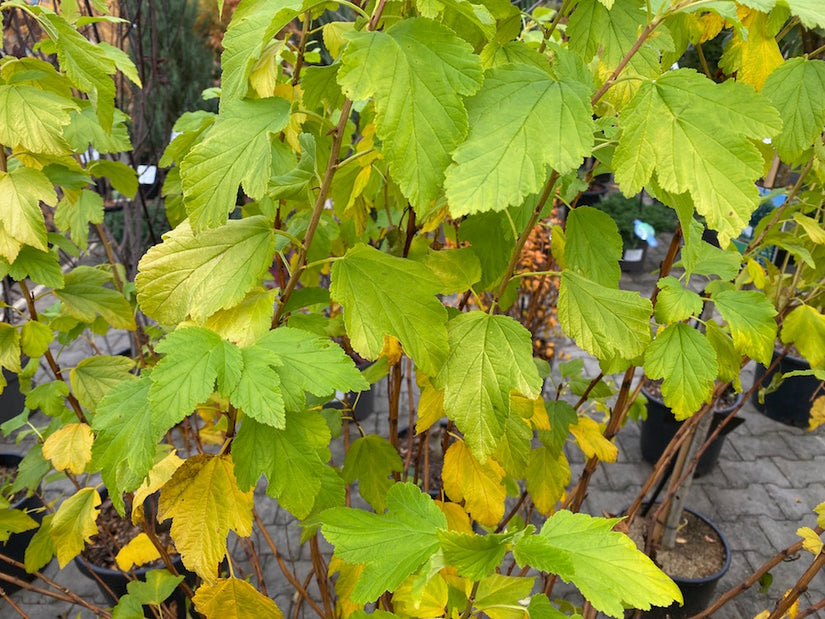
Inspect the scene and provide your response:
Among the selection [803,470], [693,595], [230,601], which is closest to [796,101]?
[230,601]

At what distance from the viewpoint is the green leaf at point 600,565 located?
2.25 ft

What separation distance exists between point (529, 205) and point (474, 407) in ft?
1.14

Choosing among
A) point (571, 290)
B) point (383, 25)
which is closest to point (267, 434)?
point (571, 290)

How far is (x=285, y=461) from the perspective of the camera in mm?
943

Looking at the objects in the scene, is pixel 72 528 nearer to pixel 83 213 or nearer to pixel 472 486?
pixel 83 213

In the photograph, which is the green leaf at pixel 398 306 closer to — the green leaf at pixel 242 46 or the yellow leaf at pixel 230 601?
the green leaf at pixel 242 46

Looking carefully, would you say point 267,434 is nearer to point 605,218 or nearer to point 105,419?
point 105,419

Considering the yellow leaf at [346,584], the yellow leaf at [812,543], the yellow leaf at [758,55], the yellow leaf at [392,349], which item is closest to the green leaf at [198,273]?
the yellow leaf at [392,349]

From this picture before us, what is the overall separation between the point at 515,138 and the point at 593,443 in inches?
39.0

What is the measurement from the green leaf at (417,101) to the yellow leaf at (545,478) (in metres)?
0.98

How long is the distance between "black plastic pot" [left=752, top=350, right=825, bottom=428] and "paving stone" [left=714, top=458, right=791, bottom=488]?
0.36m

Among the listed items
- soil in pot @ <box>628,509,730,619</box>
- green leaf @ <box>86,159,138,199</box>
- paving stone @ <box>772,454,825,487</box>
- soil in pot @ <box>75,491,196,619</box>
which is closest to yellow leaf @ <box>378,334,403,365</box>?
green leaf @ <box>86,159,138,199</box>

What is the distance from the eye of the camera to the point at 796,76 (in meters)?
1.02

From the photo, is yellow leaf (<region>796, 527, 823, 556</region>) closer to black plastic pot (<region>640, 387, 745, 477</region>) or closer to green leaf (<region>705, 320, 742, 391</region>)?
green leaf (<region>705, 320, 742, 391</region>)
